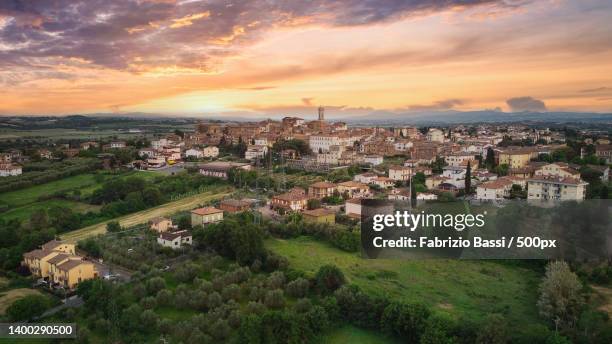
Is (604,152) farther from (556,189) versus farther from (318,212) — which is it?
(318,212)

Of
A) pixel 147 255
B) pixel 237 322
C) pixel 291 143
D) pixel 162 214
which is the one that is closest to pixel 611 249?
pixel 237 322

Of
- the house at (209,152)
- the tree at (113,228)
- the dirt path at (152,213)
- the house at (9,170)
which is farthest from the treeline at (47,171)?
the tree at (113,228)

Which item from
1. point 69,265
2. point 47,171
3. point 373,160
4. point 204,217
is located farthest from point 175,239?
point 47,171

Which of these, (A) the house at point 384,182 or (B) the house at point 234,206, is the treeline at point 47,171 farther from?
(A) the house at point 384,182

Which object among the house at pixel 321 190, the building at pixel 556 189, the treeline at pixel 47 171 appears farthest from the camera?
the treeline at pixel 47 171

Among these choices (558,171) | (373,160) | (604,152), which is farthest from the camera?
(373,160)

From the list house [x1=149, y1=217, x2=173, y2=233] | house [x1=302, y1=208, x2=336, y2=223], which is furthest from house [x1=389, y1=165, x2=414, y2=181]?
house [x1=149, y1=217, x2=173, y2=233]
